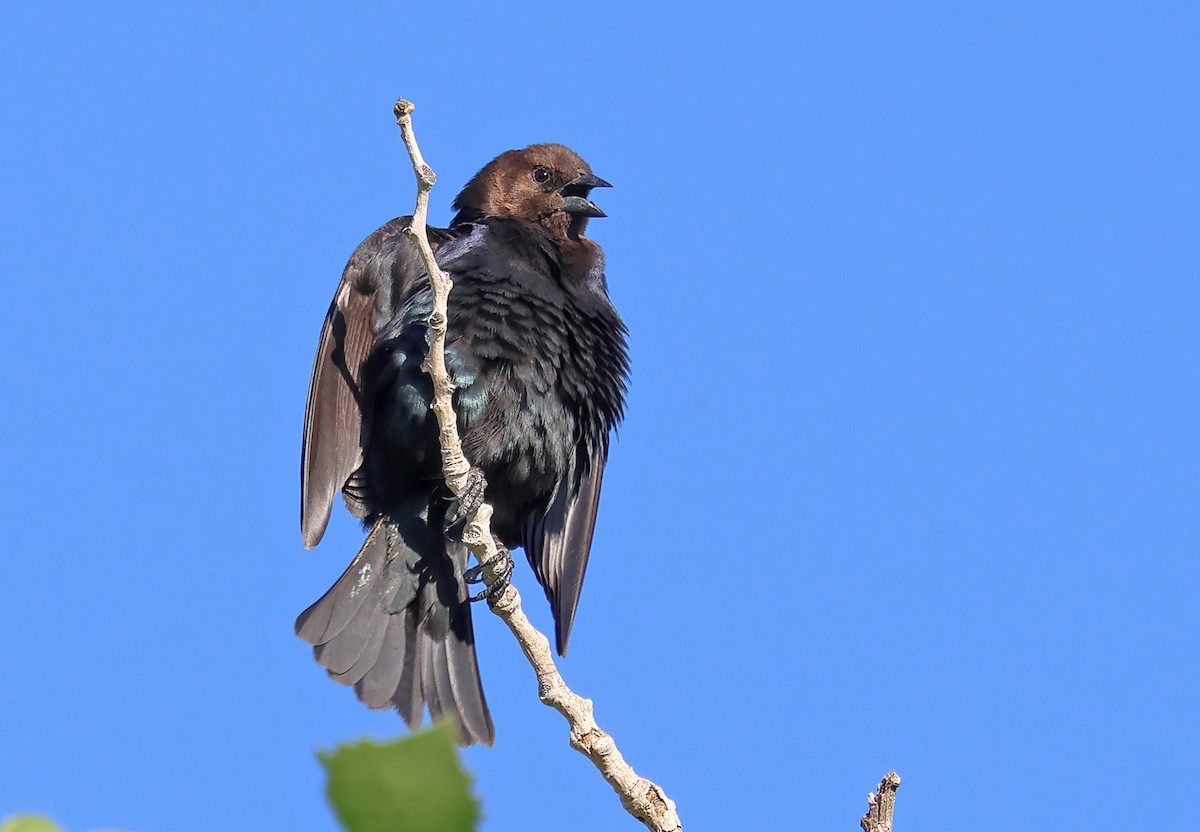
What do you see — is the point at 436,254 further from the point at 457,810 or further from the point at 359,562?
the point at 457,810

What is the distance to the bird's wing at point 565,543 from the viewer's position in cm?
589

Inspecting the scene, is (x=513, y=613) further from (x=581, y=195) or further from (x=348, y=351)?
(x=581, y=195)

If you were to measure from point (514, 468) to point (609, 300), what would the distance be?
41.5 inches

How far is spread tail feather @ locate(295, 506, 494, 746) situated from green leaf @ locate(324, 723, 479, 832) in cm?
452

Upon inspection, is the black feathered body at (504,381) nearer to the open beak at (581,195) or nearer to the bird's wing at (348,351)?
the bird's wing at (348,351)

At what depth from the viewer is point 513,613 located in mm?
4449

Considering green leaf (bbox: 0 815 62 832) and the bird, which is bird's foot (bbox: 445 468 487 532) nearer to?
the bird

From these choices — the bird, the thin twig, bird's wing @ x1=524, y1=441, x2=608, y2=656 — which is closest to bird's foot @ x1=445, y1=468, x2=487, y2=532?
the thin twig

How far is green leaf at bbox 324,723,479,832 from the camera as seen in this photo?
0.75 metres

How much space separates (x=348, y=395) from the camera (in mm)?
5551

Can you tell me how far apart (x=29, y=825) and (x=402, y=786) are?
22cm

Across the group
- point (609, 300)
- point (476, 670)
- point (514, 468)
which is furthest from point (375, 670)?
point (609, 300)

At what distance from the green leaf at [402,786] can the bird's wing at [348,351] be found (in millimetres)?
4681

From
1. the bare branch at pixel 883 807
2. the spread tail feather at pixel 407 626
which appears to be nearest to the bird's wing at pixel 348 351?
the spread tail feather at pixel 407 626
